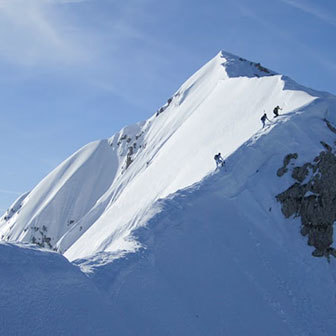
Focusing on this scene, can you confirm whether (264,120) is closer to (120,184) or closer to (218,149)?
(218,149)

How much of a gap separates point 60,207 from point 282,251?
79806 millimetres

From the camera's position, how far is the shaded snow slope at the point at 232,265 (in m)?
16.2

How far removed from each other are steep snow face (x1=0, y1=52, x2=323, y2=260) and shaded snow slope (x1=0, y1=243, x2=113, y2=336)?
3429 mm

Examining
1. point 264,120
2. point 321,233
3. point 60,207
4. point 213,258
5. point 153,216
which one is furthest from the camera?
point 60,207

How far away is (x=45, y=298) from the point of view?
44.3 feet

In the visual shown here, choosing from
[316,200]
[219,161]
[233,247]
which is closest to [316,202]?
[316,200]

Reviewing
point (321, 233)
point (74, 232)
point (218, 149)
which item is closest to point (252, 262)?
point (321, 233)

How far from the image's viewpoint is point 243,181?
2522 cm

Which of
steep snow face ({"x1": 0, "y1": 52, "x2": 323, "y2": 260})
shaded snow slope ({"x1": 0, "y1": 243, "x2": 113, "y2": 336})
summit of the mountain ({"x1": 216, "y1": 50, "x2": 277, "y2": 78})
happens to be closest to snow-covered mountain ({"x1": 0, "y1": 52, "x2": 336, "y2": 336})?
shaded snow slope ({"x1": 0, "y1": 243, "x2": 113, "y2": 336})

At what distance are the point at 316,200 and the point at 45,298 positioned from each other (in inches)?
628

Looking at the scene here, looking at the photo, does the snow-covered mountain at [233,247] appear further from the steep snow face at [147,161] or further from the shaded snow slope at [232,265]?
the steep snow face at [147,161]

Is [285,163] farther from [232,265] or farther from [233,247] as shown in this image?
[232,265]

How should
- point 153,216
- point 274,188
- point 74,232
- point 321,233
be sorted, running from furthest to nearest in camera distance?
1. point 74,232
2. point 274,188
3. point 321,233
4. point 153,216

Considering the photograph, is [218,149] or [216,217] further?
[218,149]
